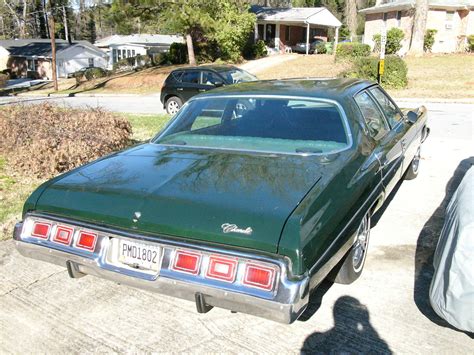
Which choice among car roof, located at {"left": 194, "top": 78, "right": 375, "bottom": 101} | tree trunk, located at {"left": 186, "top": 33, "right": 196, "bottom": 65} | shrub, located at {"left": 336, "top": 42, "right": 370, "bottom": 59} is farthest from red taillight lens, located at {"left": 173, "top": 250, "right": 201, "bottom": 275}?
tree trunk, located at {"left": 186, "top": 33, "right": 196, "bottom": 65}

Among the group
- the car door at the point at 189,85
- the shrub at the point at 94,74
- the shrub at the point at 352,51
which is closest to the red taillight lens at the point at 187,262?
the car door at the point at 189,85

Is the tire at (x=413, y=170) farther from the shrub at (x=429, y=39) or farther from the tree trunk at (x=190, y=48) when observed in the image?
the shrub at (x=429, y=39)

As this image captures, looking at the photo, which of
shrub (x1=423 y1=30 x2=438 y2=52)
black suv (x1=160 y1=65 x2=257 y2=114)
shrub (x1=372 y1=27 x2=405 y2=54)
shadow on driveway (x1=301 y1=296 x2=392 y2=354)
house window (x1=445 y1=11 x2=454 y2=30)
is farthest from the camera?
house window (x1=445 y1=11 x2=454 y2=30)

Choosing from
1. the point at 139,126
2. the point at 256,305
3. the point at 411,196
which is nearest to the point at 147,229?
the point at 256,305

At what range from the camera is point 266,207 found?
97.8 inches

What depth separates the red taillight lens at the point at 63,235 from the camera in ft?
9.41

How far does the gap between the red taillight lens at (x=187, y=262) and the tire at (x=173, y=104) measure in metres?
12.6

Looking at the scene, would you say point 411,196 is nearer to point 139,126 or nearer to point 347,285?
point 347,285

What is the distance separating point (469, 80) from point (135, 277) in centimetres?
2078

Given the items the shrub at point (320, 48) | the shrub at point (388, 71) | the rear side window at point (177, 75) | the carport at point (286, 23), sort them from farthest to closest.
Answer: the carport at point (286, 23)
the shrub at point (320, 48)
the shrub at point (388, 71)
the rear side window at point (177, 75)

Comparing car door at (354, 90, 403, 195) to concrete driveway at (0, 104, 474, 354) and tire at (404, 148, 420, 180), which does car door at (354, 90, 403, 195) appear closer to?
concrete driveway at (0, 104, 474, 354)

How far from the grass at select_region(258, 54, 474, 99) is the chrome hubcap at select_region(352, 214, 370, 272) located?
51.1ft

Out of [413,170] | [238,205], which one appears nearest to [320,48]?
[413,170]

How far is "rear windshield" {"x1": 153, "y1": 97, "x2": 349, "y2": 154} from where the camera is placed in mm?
3510
